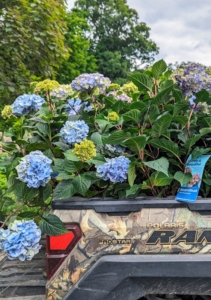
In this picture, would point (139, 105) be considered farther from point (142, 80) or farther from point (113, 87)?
point (113, 87)

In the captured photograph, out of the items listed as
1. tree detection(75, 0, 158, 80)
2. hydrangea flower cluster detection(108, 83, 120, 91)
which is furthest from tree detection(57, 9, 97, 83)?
hydrangea flower cluster detection(108, 83, 120, 91)

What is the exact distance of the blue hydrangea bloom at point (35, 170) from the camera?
6.11 ft

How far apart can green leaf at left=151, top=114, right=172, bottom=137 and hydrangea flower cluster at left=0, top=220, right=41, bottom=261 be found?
32.0 inches

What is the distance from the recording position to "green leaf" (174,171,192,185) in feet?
6.02

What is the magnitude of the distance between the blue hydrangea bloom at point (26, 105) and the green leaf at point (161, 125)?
2.87 feet

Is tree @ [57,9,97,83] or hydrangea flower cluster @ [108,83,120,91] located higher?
tree @ [57,9,97,83]

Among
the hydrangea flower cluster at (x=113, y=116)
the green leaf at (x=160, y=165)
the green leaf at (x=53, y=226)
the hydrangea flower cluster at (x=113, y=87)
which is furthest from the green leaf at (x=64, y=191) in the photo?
the hydrangea flower cluster at (x=113, y=87)

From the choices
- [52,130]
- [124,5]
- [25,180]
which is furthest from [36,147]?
[124,5]

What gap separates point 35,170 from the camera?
6.11 ft

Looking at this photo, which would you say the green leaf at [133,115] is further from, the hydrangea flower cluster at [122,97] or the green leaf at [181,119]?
the hydrangea flower cluster at [122,97]

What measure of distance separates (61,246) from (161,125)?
813mm

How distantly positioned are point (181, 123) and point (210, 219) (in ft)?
2.05

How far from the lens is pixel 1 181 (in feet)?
19.4

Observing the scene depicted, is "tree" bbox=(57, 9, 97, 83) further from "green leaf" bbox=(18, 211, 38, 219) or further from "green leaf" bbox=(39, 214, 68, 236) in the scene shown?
"green leaf" bbox=(39, 214, 68, 236)
